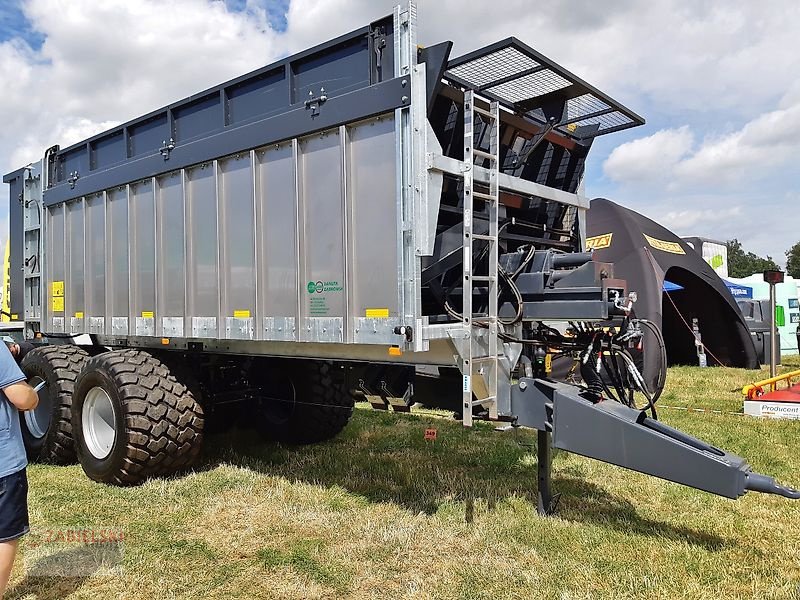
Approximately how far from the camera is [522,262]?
477 centimetres

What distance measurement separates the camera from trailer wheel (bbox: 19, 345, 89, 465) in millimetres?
6012

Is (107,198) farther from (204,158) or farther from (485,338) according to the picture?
(485,338)

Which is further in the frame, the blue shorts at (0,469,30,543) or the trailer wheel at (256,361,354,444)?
the trailer wheel at (256,361,354,444)

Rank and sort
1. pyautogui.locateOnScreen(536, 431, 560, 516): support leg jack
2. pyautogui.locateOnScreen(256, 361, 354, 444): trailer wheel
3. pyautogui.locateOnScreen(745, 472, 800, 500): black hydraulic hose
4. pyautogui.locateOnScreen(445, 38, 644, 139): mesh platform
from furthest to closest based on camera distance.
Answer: pyautogui.locateOnScreen(256, 361, 354, 444): trailer wheel, pyautogui.locateOnScreen(536, 431, 560, 516): support leg jack, pyautogui.locateOnScreen(445, 38, 644, 139): mesh platform, pyautogui.locateOnScreen(745, 472, 800, 500): black hydraulic hose

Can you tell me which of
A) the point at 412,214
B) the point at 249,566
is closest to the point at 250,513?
the point at 249,566

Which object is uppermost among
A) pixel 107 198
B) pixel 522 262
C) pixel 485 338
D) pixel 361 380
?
pixel 107 198

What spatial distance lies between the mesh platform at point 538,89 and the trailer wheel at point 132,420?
3349 mm

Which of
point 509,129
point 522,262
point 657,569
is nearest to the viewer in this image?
point 657,569

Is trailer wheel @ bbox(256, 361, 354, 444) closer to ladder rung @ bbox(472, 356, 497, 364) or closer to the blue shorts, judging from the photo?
ladder rung @ bbox(472, 356, 497, 364)

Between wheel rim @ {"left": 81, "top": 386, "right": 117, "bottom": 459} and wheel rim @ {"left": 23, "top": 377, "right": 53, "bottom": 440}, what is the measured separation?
845mm

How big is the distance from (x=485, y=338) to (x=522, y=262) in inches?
27.9

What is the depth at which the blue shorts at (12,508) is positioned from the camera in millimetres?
3045

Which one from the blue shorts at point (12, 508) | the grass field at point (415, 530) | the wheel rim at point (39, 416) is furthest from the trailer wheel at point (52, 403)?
the blue shorts at point (12, 508)

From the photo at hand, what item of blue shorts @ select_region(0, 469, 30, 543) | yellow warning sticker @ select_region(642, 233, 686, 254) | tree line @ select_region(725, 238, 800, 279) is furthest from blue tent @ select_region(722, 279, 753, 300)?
tree line @ select_region(725, 238, 800, 279)
